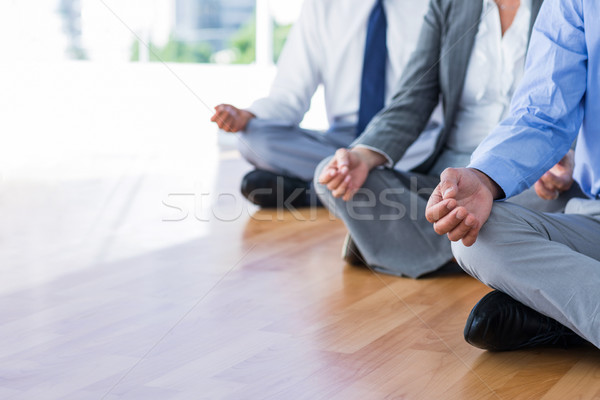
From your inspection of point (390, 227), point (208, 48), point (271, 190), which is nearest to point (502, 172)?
point (390, 227)

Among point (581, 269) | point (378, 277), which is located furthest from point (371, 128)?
point (581, 269)

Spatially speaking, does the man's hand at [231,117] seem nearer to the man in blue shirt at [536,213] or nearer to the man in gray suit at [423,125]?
the man in gray suit at [423,125]

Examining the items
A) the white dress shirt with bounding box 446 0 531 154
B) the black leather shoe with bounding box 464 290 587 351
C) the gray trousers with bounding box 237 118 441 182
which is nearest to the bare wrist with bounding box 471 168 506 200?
the black leather shoe with bounding box 464 290 587 351

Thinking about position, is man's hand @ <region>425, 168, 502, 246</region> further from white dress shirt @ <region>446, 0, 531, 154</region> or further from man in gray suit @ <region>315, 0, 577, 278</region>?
white dress shirt @ <region>446, 0, 531, 154</region>

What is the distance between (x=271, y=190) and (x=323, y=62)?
0.42 m

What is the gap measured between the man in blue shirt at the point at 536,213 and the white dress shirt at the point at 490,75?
437mm

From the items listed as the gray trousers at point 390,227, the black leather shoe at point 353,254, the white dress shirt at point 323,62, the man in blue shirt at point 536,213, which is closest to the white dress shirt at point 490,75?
the gray trousers at point 390,227

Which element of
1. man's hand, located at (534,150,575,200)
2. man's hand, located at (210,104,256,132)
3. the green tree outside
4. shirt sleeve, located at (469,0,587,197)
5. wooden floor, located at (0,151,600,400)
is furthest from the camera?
the green tree outside

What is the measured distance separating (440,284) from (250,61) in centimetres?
344

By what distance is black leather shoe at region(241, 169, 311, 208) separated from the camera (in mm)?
2314

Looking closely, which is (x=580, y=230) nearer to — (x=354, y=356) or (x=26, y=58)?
(x=354, y=356)

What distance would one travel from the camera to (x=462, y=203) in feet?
3.35

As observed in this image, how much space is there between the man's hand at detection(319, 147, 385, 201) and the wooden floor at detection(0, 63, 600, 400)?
0.18 m

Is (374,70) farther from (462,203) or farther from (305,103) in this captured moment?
(462,203)
